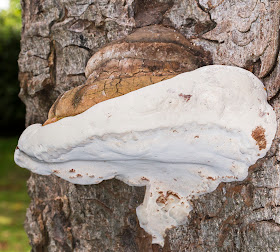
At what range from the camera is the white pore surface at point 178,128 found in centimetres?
102

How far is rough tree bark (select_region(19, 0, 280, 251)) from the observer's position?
1318 mm

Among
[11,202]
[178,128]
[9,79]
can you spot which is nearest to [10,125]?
[9,79]

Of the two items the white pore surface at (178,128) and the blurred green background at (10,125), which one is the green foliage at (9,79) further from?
the white pore surface at (178,128)

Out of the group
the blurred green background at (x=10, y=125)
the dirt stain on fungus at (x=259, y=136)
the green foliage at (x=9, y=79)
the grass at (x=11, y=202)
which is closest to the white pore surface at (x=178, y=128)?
the dirt stain on fungus at (x=259, y=136)

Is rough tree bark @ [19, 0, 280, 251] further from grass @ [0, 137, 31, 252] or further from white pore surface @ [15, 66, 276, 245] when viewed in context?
grass @ [0, 137, 31, 252]

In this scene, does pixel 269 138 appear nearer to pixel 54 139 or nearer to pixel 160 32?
pixel 160 32

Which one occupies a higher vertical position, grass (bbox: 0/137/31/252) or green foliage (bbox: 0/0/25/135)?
green foliage (bbox: 0/0/25/135)

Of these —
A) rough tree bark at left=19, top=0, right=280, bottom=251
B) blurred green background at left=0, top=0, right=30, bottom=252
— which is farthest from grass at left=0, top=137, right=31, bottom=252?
rough tree bark at left=19, top=0, right=280, bottom=251

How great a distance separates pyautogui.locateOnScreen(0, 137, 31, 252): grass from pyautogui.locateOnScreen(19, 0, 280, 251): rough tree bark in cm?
329

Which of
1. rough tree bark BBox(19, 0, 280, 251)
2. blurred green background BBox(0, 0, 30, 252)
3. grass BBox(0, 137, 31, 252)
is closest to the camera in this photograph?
rough tree bark BBox(19, 0, 280, 251)

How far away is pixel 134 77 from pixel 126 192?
2.28 feet

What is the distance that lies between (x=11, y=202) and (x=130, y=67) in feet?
18.9

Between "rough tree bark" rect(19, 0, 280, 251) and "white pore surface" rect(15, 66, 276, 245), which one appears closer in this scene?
"white pore surface" rect(15, 66, 276, 245)

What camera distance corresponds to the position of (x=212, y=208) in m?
1.44
